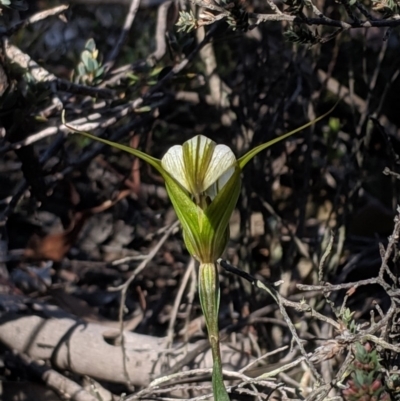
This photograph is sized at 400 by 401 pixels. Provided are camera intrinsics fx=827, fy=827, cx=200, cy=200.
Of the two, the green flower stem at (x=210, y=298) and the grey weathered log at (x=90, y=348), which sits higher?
the green flower stem at (x=210, y=298)

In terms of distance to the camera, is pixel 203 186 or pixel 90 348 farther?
pixel 90 348

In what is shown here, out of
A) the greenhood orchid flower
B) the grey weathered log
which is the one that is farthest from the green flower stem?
the grey weathered log

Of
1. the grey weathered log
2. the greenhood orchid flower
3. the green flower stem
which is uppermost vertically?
the greenhood orchid flower

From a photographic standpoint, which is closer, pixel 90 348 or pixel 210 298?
pixel 210 298

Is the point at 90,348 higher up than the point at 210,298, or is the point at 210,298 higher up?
the point at 210,298

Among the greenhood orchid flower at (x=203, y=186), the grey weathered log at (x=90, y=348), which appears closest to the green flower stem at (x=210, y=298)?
the greenhood orchid flower at (x=203, y=186)

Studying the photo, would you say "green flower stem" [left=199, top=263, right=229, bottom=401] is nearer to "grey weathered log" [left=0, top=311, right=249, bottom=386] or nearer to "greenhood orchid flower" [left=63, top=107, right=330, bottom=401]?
"greenhood orchid flower" [left=63, top=107, right=330, bottom=401]

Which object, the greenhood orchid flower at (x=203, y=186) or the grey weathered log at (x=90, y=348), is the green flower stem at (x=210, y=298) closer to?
the greenhood orchid flower at (x=203, y=186)

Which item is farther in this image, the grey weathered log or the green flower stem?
the grey weathered log

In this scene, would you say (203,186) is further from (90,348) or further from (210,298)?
(90,348)

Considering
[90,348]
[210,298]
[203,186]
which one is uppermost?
[203,186]

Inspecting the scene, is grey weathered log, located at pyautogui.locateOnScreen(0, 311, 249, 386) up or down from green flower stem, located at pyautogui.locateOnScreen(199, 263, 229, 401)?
down

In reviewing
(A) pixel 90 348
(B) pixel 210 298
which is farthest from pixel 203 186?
(A) pixel 90 348
